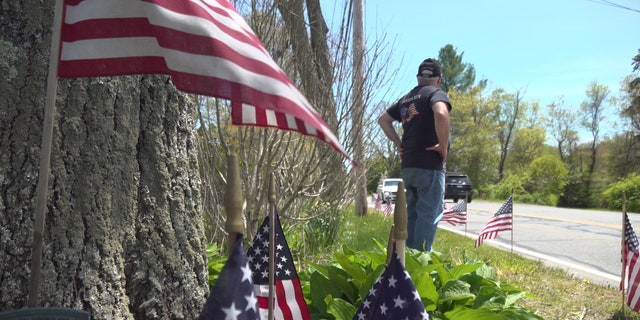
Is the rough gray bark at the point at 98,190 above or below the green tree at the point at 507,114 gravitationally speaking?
below

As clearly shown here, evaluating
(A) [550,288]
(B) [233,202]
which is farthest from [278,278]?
(A) [550,288]

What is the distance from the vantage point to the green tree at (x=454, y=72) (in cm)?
5538

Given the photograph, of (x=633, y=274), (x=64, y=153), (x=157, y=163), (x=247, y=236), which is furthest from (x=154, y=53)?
(x=633, y=274)

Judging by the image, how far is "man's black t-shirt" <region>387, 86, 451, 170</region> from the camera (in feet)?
14.1

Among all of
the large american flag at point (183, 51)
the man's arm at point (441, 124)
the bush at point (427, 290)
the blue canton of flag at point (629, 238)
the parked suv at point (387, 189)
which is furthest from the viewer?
the parked suv at point (387, 189)

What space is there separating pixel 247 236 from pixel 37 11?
3.08m

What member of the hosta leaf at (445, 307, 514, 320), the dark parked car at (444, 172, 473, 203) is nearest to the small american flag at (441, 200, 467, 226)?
the hosta leaf at (445, 307, 514, 320)

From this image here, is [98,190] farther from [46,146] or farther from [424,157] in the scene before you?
[424,157]

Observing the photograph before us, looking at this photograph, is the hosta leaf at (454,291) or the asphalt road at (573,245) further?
the asphalt road at (573,245)

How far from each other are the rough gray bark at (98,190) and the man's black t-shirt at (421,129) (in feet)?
8.23

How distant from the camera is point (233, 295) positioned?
1.41m

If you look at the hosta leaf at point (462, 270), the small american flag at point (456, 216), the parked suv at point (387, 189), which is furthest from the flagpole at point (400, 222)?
the parked suv at point (387, 189)

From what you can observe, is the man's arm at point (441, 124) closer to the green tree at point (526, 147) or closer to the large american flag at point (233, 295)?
the large american flag at point (233, 295)

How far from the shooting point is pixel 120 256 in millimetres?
1885
